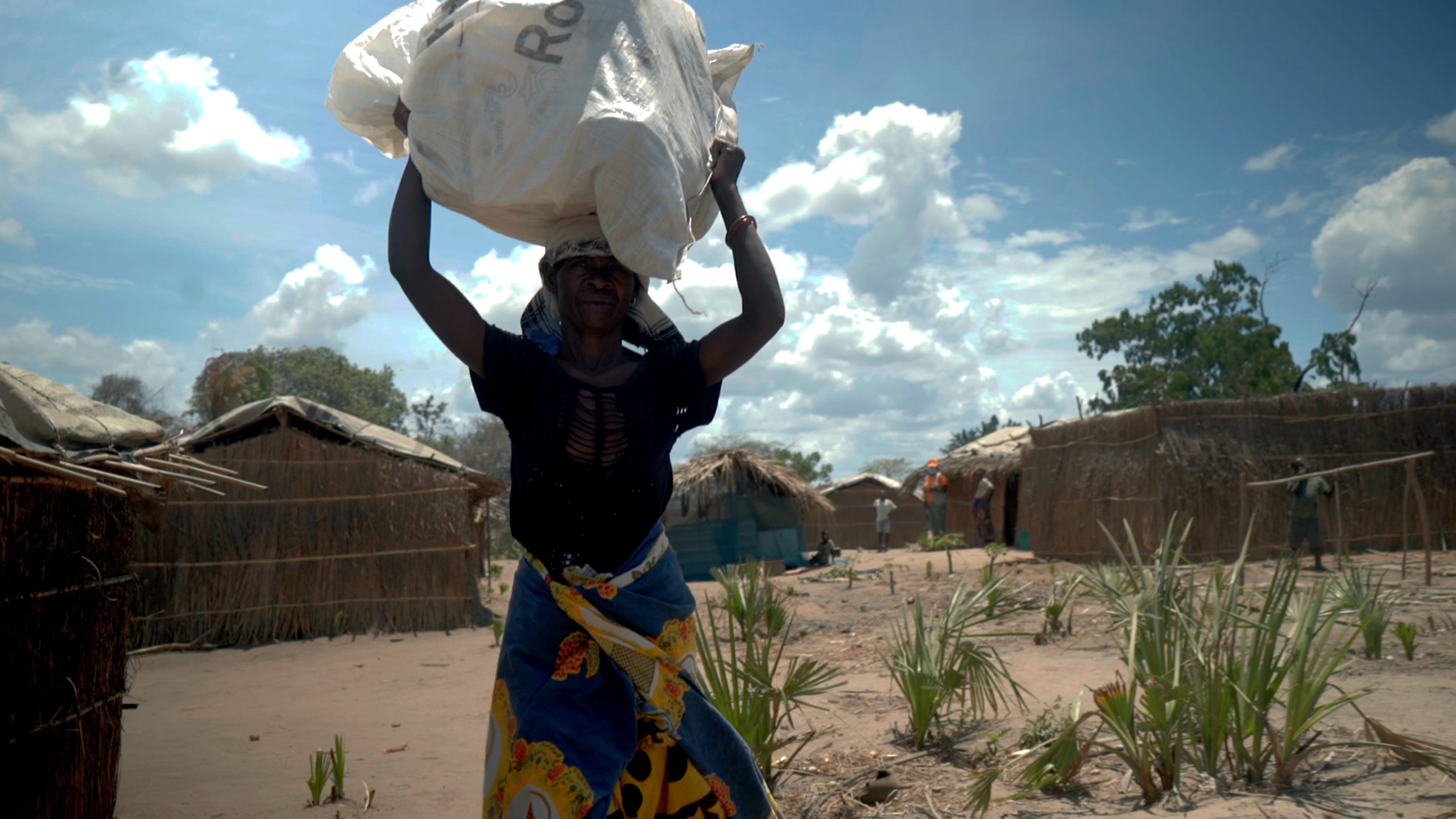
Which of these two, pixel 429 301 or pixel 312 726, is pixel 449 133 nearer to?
pixel 429 301

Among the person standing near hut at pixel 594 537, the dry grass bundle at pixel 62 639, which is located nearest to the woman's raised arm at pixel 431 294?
the person standing near hut at pixel 594 537

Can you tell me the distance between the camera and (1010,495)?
21.8 meters

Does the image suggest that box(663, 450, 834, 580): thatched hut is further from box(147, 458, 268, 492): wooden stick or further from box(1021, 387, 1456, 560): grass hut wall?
box(147, 458, 268, 492): wooden stick

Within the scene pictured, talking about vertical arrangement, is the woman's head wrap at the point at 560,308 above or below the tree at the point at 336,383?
below

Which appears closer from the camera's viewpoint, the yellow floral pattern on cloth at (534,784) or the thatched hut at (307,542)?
the yellow floral pattern on cloth at (534,784)

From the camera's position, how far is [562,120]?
1.75 m

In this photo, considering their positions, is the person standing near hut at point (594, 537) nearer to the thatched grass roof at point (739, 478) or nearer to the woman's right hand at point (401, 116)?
the woman's right hand at point (401, 116)

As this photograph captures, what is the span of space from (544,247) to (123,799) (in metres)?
3.50

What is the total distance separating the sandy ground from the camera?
3.13m

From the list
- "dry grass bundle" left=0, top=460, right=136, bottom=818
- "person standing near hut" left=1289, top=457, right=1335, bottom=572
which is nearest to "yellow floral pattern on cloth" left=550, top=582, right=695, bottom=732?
"dry grass bundle" left=0, top=460, right=136, bottom=818

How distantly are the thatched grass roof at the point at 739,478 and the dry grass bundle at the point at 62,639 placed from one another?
1245 cm

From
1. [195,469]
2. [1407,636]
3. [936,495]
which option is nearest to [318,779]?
[195,469]

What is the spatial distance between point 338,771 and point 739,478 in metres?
12.6

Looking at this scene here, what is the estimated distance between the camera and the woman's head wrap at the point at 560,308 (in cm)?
182
